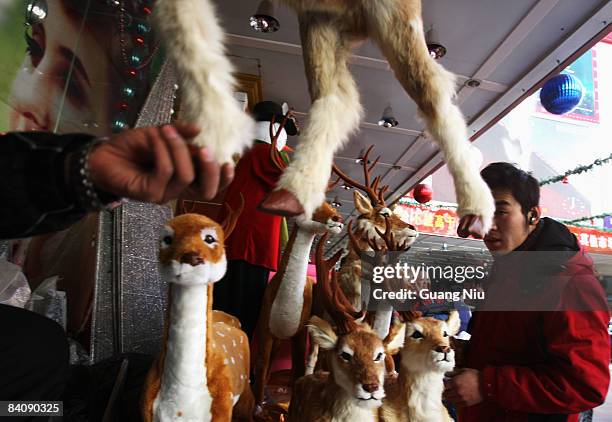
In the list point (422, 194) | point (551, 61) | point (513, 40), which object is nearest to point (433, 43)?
point (513, 40)

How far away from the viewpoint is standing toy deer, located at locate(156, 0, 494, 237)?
375mm

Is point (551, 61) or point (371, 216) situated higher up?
point (551, 61)

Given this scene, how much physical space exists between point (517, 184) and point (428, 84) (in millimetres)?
506

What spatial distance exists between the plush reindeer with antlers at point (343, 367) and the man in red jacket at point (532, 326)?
190mm

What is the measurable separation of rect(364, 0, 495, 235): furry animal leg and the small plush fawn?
46cm

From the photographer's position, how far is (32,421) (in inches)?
28.1

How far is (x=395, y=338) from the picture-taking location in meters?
0.92

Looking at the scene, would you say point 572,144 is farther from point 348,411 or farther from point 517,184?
point 348,411

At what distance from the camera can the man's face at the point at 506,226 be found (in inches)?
35.2

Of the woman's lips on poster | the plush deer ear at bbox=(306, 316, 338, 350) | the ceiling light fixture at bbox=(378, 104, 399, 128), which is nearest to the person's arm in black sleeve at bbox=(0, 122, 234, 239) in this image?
the plush deer ear at bbox=(306, 316, 338, 350)

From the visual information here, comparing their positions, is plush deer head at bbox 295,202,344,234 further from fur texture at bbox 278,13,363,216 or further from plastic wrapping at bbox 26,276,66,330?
plastic wrapping at bbox 26,276,66,330

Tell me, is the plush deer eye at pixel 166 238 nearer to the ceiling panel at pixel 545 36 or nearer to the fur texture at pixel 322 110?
the fur texture at pixel 322 110

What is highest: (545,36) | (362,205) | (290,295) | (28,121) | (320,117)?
(545,36)

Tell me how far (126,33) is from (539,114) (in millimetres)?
2358
